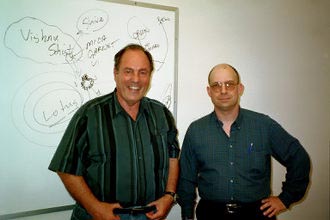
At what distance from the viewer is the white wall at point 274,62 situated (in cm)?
192

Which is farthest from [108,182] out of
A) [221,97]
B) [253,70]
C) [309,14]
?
[309,14]

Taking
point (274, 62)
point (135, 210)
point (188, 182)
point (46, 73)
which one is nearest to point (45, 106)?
point (46, 73)

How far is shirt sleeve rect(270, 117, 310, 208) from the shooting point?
5.29 feet

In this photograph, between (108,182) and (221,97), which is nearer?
(108,182)

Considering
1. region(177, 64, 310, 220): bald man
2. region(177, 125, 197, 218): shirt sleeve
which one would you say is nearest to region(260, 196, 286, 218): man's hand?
region(177, 64, 310, 220): bald man

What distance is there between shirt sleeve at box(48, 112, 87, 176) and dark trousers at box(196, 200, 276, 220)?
2.52 ft

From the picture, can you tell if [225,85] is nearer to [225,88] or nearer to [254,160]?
[225,88]

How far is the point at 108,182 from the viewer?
133cm

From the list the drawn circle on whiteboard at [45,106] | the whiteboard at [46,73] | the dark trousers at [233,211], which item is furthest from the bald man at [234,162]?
the drawn circle on whiteboard at [45,106]

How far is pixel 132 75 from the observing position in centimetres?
139

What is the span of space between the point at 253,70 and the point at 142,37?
0.96 m

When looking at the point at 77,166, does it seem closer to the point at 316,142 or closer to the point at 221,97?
the point at 221,97

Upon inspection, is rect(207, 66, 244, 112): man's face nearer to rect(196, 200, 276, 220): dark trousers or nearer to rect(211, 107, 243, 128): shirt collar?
rect(211, 107, 243, 128): shirt collar

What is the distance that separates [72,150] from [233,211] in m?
0.92
